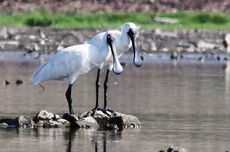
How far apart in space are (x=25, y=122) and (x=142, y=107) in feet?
13.0

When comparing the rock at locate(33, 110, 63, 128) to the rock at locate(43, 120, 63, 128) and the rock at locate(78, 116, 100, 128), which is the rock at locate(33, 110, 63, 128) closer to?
the rock at locate(43, 120, 63, 128)

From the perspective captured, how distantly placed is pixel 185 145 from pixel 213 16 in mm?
39324

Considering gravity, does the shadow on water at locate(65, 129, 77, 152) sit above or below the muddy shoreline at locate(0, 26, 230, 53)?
below

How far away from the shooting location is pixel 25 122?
2022 centimetres

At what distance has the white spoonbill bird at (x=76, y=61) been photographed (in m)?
21.4

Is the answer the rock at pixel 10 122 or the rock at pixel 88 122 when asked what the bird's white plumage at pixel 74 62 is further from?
the rock at pixel 10 122

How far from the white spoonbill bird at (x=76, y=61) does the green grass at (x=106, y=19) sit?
3213cm

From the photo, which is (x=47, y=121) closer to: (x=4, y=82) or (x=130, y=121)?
(x=130, y=121)

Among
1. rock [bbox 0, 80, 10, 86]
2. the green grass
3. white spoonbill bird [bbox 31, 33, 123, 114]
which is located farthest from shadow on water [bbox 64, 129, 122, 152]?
the green grass

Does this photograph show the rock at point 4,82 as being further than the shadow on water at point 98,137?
Yes

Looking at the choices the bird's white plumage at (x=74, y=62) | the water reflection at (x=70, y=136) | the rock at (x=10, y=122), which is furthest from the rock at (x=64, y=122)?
the bird's white plumage at (x=74, y=62)

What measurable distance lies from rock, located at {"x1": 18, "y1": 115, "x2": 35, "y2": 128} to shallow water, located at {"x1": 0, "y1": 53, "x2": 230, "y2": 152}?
1.17ft

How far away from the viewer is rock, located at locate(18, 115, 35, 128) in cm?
2014

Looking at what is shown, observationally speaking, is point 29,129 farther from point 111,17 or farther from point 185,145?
point 111,17
